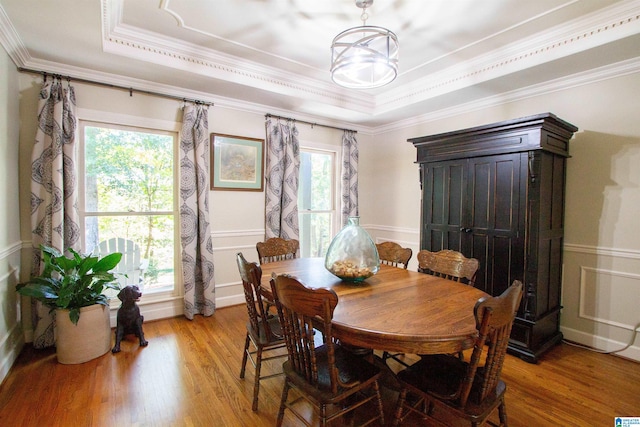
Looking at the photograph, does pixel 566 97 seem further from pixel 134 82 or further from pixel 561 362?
pixel 134 82

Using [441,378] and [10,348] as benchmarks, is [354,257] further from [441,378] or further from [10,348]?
[10,348]

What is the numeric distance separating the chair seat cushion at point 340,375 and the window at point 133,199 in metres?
2.38

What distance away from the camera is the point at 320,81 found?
142 inches

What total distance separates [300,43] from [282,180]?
5.46 feet

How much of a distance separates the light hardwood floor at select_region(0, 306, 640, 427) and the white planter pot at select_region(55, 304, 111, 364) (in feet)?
0.24

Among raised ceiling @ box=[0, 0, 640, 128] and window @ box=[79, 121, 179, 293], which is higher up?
raised ceiling @ box=[0, 0, 640, 128]

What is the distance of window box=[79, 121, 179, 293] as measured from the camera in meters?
3.01

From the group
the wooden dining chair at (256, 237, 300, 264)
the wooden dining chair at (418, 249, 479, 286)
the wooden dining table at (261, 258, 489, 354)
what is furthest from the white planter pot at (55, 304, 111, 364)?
the wooden dining chair at (418, 249, 479, 286)

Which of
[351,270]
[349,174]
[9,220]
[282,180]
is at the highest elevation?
[349,174]

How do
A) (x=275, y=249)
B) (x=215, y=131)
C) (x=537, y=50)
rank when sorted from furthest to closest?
(x=215, y=131)
(x=275, y=249)
(x=537, y=50)

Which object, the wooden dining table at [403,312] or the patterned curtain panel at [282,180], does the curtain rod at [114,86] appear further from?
the wooden dining table at [403,312]

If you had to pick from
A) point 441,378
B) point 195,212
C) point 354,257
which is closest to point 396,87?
point 354,257

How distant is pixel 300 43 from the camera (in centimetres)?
279

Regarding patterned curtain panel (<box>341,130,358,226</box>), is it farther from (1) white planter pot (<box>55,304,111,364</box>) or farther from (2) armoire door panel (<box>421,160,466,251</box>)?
(1) white planter pot (<box>55,304,111,364</box>)
